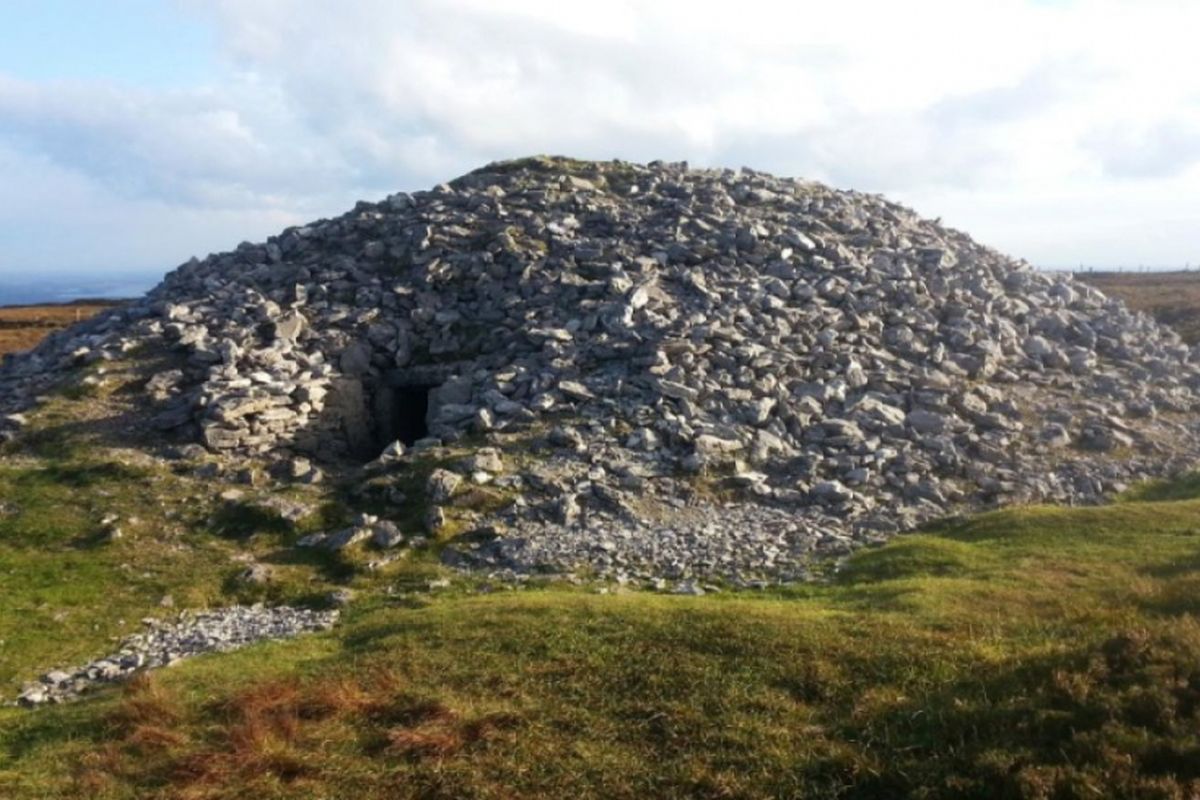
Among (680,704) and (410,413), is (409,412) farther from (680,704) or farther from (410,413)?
(680,704)

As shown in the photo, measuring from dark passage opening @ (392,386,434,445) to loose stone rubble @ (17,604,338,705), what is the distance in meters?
10.2

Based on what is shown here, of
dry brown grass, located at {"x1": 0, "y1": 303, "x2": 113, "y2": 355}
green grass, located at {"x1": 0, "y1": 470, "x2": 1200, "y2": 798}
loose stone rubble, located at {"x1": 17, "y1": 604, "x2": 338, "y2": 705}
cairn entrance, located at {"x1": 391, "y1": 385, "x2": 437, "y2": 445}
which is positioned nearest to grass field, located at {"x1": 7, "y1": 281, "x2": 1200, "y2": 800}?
green grass, located at {"x1": 0, "y1": 470, "x2": 1200, "y2": 798}

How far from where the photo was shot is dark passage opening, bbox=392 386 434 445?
86.3 ft

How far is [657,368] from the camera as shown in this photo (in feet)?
76.0

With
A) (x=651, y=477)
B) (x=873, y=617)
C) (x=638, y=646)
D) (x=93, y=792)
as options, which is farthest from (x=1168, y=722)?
(x=651, y=477)

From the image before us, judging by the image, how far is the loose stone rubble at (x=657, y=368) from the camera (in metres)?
19.7

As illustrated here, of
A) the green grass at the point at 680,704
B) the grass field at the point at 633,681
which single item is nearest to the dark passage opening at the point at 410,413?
the grass field at the point at 633,681

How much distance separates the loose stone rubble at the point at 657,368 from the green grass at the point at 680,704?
12.2ft

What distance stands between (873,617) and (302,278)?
20052 millimetres

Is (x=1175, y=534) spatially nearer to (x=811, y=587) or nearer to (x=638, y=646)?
(x=811, y=587)

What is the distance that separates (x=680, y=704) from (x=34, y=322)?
2795 inches

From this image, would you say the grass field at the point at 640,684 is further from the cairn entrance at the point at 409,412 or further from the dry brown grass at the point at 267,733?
the cairn entrance at the point at 409,412

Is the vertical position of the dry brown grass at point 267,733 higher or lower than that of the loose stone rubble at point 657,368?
lower

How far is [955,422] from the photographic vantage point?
23.4 m
